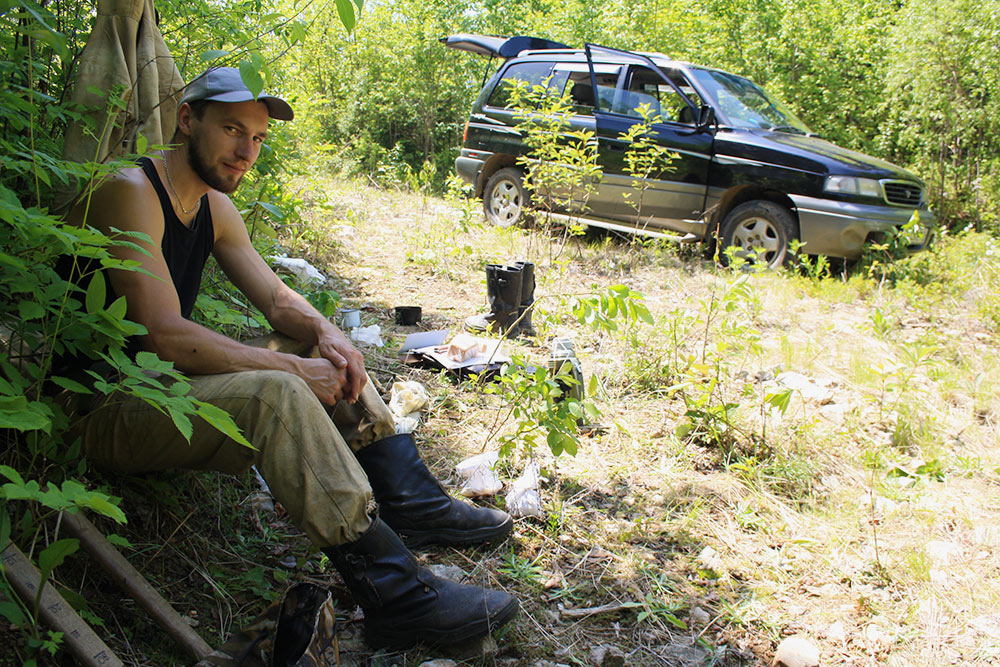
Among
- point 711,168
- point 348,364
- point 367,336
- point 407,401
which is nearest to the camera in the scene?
point 348,364

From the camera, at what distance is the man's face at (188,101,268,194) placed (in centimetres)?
226

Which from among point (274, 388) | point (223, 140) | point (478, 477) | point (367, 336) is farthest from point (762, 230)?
point (274, 388)

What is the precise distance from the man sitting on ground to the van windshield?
570 cm

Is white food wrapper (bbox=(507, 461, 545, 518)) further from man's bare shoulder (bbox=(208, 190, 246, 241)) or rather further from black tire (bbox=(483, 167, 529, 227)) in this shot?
black tire (bbox=(483, 167, 529, 227))

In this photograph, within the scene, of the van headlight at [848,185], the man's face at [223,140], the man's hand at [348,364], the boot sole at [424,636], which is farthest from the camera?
the van headlight at [848,185]

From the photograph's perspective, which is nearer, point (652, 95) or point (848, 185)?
point (848, 185)

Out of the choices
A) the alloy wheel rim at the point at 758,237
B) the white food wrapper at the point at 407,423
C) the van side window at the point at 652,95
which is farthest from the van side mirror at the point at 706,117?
the white food wrapper at the point at 407,423

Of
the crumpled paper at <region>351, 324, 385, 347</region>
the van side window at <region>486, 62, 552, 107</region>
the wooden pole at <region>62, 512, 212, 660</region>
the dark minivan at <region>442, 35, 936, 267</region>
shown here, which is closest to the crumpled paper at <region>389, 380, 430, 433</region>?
the crumpled paper at <region>351, 324, 385, 347</region>

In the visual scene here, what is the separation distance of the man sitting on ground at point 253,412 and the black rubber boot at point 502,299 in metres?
2.39

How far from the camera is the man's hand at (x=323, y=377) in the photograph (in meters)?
2.31

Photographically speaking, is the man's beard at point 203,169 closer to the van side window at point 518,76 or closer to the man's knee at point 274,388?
the man's knee at point 274,388

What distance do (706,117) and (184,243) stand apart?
5.74 metres

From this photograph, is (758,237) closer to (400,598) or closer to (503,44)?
(503,44)

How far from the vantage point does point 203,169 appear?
7.48 feet
